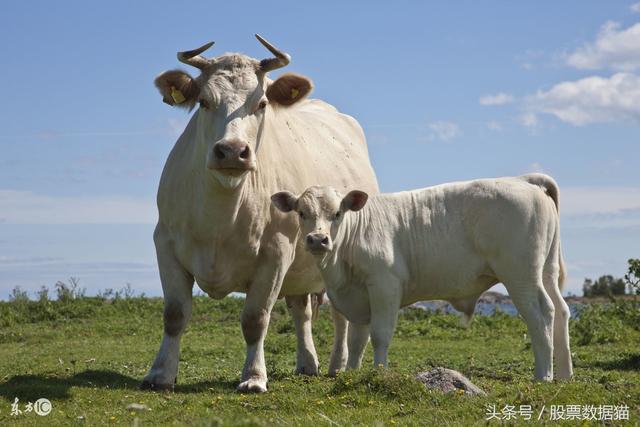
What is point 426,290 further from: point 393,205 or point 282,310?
point 282,310

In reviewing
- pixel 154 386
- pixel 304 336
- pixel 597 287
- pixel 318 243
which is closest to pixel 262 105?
pixel 318 243

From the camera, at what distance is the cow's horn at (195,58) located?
10.2m

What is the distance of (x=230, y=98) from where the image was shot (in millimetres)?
9719

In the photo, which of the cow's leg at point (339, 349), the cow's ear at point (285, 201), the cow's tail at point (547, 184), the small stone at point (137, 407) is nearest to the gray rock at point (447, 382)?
the cow's ear at point (285, 201)

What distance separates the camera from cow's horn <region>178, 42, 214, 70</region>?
10.2 meters

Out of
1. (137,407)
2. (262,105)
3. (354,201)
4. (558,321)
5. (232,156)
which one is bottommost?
(137,407)

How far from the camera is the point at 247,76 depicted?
995 centimetres

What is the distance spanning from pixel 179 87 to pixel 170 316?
8.43ft

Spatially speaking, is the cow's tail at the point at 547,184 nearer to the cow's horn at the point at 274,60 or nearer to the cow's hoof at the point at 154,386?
the cow's horn at the point at 274,60

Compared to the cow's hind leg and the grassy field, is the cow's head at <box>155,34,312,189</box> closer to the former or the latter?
the grassy field

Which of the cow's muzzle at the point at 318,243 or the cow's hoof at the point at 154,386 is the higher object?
the cow's muzzle at the point at 318,243

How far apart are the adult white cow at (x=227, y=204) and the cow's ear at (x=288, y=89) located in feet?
0.04

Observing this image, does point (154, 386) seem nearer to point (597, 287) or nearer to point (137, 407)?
point (137, 407)

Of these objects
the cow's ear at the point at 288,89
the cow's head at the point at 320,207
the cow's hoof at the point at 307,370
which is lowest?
the cow's hoof at the point at 307,370
